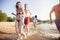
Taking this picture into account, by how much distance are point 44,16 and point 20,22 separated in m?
0.26

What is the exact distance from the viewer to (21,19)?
1646mm

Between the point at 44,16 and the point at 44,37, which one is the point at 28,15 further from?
the point at 44,37

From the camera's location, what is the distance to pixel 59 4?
65.1 inches

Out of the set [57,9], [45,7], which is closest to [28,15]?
[45,7]

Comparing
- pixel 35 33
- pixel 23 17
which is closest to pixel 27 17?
pixel 23 17

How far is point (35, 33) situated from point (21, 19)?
21 centimetres

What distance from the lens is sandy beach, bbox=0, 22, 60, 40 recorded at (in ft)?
5.28

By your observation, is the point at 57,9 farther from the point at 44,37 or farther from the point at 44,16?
the point at 44,37

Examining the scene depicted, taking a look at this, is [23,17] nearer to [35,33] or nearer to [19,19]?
[19,19]

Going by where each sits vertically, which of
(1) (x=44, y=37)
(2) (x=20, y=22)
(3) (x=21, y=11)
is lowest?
(1) (x=44, y=37)

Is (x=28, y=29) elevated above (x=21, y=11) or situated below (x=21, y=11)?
below

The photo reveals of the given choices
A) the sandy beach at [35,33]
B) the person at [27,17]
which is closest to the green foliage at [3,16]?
the sandy beach at [35,33]

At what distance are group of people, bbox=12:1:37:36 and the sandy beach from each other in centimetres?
4

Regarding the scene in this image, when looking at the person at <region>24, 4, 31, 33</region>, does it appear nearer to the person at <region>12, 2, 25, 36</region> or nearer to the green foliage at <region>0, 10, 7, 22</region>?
the person at <region>12, 2, 25, 36</region>
